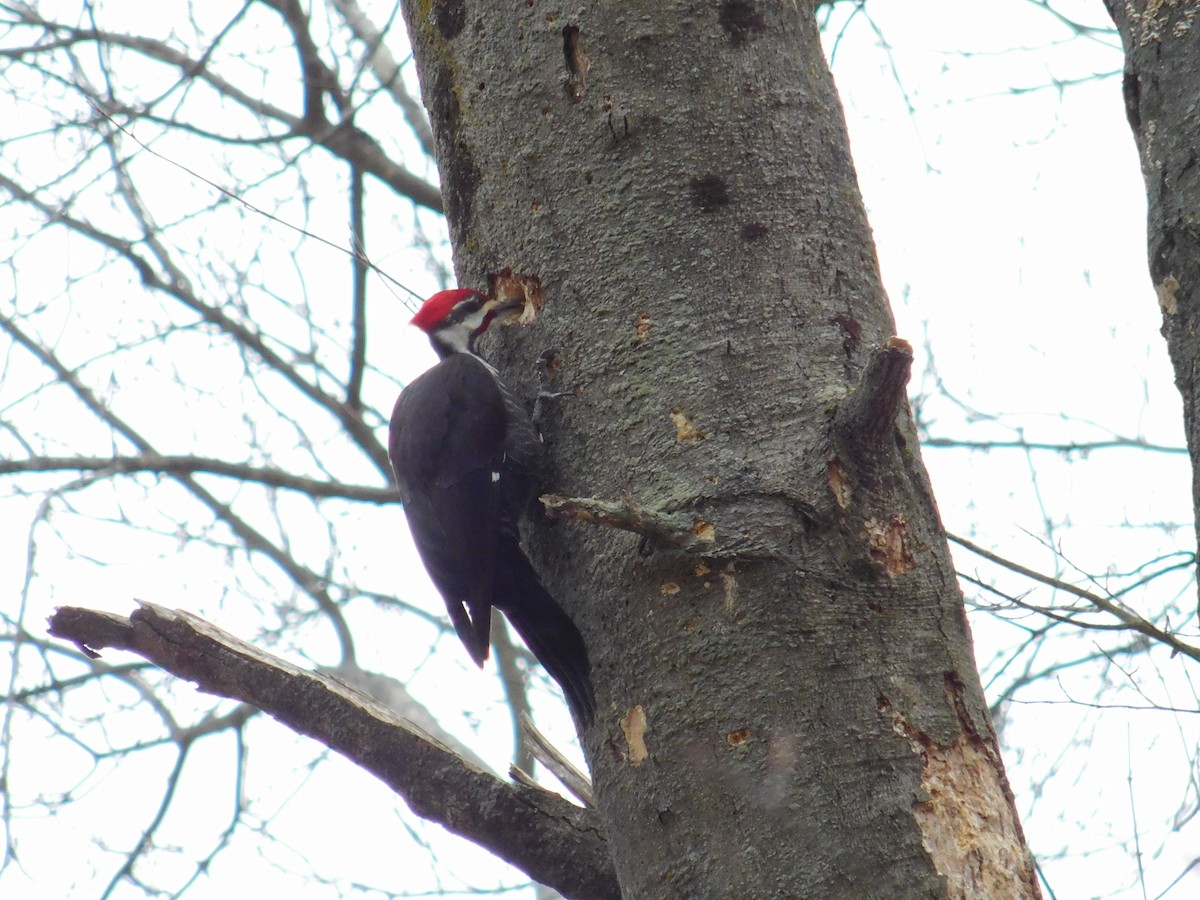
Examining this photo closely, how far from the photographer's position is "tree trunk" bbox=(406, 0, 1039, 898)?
150 centimetres

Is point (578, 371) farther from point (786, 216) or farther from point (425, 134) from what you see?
point (425, 134)

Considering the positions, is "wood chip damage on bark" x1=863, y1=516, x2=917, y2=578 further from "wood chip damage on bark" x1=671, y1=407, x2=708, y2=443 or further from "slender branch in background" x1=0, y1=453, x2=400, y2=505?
"slender branch in background" x1=0, y1=453, x2=400, y2=505

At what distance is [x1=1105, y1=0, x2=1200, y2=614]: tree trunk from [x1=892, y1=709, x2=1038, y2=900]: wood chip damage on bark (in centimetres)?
44

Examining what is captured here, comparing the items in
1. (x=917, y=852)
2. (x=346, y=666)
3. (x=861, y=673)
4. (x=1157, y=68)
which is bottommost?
(x=917, y=852)

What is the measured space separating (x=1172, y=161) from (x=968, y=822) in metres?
0.92

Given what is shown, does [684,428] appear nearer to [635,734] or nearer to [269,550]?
[635,734]

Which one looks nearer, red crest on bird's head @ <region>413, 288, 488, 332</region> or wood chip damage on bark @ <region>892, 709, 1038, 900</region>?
wood chip damage on bark @ <region>892, 709, 1038, 900</region>

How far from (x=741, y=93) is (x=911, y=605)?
921mm

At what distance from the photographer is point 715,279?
6.09 feet

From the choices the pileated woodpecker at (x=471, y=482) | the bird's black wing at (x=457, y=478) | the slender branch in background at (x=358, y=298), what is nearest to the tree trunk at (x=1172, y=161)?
the pileated woodpecker at (x=471, y=482)

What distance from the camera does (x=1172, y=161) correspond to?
1586 millimetres

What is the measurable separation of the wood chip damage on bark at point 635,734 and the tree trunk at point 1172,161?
771 mm

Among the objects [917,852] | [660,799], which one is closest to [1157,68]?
[917,852]

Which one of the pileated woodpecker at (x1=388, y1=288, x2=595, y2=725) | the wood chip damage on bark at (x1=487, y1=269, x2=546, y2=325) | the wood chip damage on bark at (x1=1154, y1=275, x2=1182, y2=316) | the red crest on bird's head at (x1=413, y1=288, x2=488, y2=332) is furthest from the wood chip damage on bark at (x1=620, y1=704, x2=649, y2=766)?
the red crest on bird's head at (x1=413, y1=288, x2=488, y2=332)
